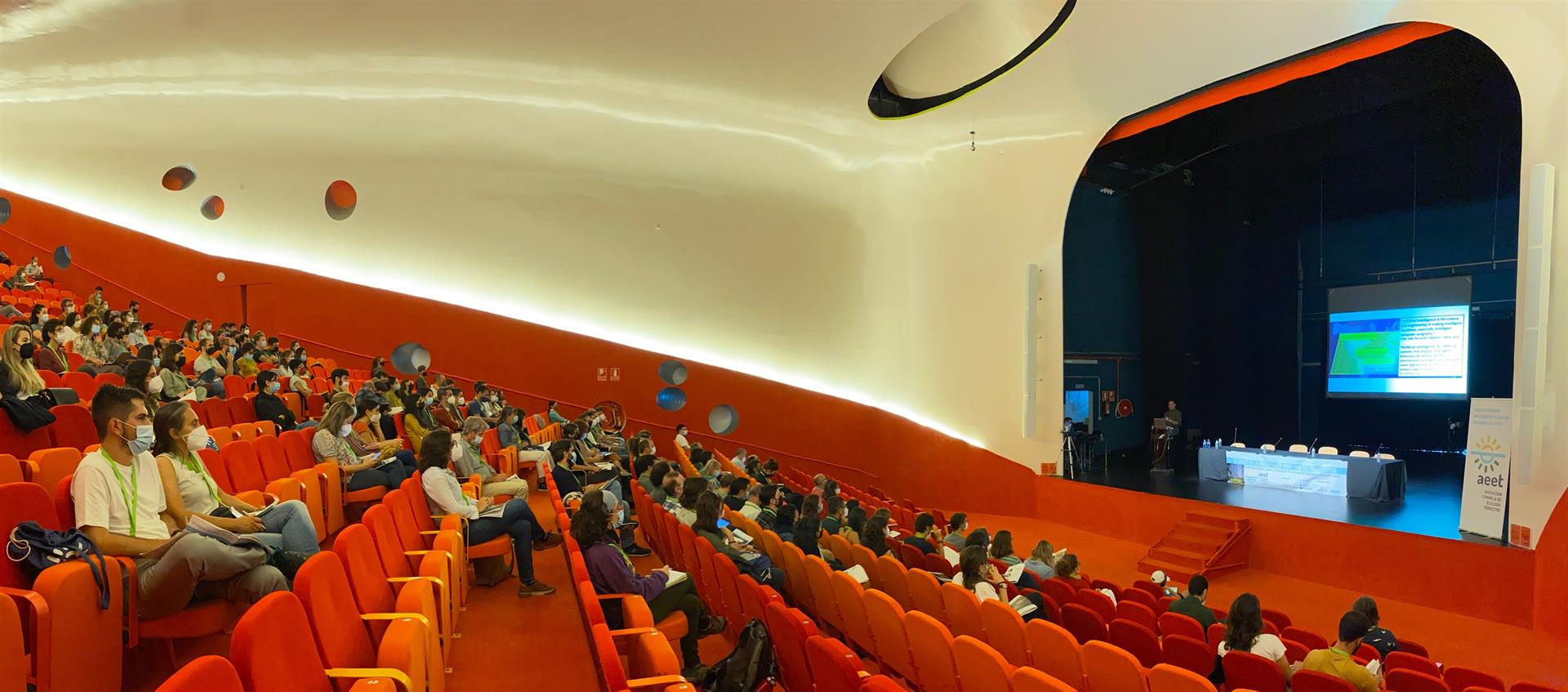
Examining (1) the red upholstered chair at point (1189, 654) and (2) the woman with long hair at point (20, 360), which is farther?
(2) the woman with long hair at point (20, 360)

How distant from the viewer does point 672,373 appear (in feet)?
37.1

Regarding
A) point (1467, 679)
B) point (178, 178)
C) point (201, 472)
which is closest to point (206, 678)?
point (201, 472)

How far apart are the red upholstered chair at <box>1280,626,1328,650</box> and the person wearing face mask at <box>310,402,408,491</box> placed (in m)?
5.11

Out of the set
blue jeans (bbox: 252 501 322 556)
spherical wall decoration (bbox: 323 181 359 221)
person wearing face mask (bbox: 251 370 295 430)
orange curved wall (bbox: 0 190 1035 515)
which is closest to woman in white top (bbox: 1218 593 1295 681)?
blue jeans (bbox: 252 501 322 556)

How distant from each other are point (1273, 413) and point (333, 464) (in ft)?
40.7

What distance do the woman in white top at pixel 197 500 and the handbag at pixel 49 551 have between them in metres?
0.58

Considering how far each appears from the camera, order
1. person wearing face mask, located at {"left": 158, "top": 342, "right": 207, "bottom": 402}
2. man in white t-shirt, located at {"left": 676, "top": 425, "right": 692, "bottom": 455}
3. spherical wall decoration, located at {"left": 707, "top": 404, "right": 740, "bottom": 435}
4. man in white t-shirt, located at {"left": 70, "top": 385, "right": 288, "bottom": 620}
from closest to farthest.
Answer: man in white t-shirt, located at {"left": 70, "top": 385, "right": 288, "bottom": 620}, person wearing face mask, located at {"left": 158, "top": 342, "right": 207, "bottom": 402}, man in white t-shirt, located at {"left": 676, "top": 425, "right": 692, "bottom": 455}, spherical wall decoration, located at {"left": 707, "top": 404, "right": 740, "bottom": 435}

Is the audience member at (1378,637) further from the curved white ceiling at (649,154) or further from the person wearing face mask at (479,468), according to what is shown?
the curved white ceiling at (649,154)

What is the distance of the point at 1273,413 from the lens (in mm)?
12062

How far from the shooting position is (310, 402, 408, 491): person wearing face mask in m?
4.75

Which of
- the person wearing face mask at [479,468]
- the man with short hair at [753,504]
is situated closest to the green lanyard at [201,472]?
the person wearing face mask at [479,468]

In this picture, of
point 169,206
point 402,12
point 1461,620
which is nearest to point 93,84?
point 169,206

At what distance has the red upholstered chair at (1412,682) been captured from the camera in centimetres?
330

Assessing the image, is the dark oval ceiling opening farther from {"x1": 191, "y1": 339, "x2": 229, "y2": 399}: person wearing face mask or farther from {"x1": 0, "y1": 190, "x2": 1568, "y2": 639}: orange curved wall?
{"x1": 191, "y1": 339, "x2": 229, "y2": 399}: person wearing face mask
